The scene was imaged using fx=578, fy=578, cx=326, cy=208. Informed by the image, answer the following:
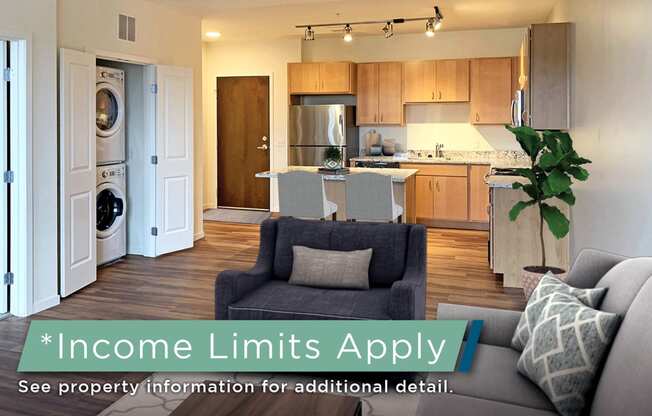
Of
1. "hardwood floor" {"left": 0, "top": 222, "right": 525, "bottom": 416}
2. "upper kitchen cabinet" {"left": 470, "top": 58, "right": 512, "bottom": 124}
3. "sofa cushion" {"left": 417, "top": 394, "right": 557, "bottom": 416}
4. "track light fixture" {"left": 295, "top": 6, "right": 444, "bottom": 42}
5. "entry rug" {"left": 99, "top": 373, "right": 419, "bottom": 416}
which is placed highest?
"track light fixture" {"left": 295, "top": 6, "right": 444, "bottom": 42}

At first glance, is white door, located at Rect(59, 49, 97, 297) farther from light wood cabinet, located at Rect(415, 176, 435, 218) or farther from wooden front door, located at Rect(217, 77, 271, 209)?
light wood cabinet, located at Rect(415, 176, 435, 218)

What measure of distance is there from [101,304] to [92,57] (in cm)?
214

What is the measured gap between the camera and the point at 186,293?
189 inches

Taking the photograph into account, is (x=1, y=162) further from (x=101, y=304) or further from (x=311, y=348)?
(x=311, y=348)

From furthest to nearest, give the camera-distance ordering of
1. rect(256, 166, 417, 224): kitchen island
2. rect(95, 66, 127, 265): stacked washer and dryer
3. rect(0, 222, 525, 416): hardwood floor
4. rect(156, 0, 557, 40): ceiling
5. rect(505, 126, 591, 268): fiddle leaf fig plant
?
1. rect(156, 0, 557, 40): ceiling
2. rect(256, 166, 417, 224): kitchen island
3. rect(95, 66, 127, 265): stacked washer and dryer
4. rect(505, 126, 591, 268): fiddle leaf fig plant
5. rect(0, 222, 525, 416): hardwood floor

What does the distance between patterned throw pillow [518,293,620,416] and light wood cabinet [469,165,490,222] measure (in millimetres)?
5901

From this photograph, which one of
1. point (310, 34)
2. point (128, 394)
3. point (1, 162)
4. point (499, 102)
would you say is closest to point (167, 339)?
point (128, 394)

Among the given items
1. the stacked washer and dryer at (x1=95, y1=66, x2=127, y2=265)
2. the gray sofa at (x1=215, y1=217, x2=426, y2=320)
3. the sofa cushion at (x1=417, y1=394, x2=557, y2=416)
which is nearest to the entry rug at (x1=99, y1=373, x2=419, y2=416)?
the gray sofa at (x1=215, y1=217, x2=426, y2=320)

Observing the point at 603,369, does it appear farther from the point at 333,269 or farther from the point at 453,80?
the point at 453,80

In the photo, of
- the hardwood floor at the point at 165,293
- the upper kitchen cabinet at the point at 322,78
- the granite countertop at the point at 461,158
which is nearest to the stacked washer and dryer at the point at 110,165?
the hardwood floor at the point at 165,293

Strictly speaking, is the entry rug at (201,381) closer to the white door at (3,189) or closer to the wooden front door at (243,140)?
the white door at (3,189)

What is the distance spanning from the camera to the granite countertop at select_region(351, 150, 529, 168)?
25.7 feet

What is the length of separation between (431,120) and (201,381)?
6.27 m

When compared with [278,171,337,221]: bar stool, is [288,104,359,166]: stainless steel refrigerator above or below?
above
